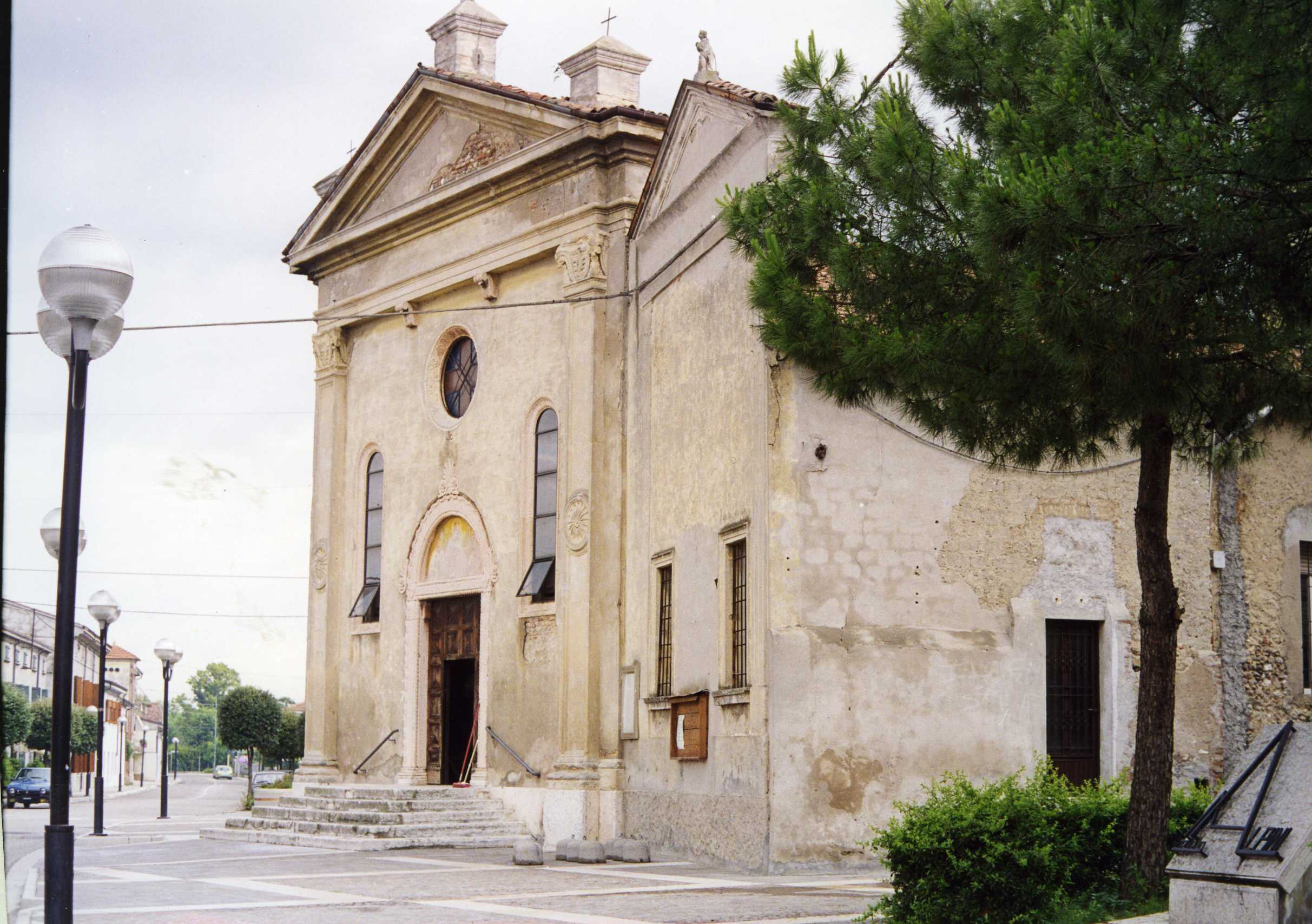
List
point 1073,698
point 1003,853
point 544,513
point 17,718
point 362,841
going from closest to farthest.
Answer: point 1003,853, point 1073,698, point 362,841, point 544,513, point 17,718

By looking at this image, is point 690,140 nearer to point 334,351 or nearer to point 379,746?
point 334,351

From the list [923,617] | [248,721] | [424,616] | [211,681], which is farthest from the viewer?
[211,681]

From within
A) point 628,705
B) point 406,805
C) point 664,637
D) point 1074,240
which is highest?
point 1074,240

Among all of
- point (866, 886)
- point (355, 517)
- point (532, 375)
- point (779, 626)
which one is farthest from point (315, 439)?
point (866, 886)

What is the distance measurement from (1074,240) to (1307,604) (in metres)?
11.8

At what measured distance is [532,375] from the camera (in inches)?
830

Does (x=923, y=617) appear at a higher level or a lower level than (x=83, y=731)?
higher

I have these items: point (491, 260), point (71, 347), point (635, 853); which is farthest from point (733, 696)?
point (71, 347)

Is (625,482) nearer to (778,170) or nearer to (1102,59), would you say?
(778,170)

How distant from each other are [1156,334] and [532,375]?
43.8ft

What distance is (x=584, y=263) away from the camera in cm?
2016

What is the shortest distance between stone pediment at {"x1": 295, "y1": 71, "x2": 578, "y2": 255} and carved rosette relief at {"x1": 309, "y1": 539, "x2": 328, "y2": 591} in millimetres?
4899

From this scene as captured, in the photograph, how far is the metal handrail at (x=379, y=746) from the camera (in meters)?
22.5

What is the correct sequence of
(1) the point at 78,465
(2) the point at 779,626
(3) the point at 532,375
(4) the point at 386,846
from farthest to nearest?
(3) the point at 532,375 → (4) the point at 386,846 → (2) the point at 779,626 → (1) the point at 78,465
